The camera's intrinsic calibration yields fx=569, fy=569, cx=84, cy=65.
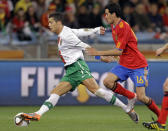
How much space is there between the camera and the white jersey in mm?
9539

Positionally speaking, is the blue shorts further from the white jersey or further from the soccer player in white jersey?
the white jersey

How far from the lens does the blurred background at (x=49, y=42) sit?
46.5ft

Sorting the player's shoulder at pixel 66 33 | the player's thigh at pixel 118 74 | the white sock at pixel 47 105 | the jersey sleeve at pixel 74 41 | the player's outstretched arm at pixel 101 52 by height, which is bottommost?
the white sock at pixel 47 105

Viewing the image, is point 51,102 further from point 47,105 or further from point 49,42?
point 49,42

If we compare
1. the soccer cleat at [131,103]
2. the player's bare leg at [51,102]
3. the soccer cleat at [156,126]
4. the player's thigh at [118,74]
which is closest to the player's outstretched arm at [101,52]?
the player's thigh at [118,74]

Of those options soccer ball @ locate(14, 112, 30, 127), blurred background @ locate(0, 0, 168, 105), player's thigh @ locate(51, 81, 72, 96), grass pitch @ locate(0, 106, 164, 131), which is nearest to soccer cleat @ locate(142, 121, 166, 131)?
grass pitch @ locate(0, 106, 164, 131)

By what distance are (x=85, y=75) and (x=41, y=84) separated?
4.48 metres

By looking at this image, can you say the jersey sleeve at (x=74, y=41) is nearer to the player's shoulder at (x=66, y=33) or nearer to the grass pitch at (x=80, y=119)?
the player's shoulder at (x=66, y=33)

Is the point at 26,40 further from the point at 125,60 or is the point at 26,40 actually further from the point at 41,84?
the point at 125,60

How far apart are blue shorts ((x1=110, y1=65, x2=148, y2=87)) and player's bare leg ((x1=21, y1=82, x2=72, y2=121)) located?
3.30 ft

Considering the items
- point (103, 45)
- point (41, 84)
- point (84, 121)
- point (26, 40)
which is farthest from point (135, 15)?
point (84, 121)

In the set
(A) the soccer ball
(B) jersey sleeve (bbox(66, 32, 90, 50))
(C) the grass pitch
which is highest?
(B) jersey sleeve (bbox(66, 32, 90, 50))

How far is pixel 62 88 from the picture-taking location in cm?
956

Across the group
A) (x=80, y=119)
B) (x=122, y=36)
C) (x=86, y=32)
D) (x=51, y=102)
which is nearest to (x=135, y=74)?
(x=122, y=36)
